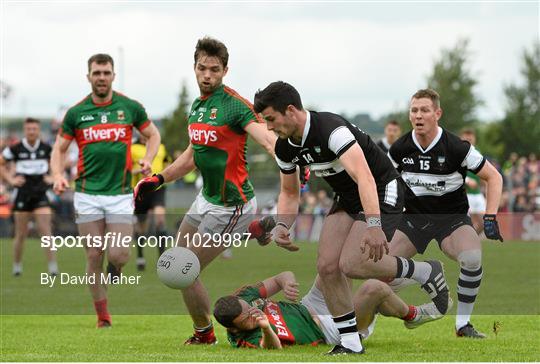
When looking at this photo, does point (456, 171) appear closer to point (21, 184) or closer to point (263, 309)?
point (263, 309)

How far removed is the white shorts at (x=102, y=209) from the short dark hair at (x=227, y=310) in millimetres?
3500

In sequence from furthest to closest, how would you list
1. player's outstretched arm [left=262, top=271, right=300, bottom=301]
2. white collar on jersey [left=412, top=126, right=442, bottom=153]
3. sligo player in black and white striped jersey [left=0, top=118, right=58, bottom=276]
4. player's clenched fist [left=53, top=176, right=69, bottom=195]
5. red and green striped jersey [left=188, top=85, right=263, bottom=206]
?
1. sligo player in black and white striped jersey [left=0, top=118, right=58, bottom=276]
2. player's clenched fist [left=53, top=176, right=69, bottom=195]
3. white collar on jersey [left=412, top=126, right=442, bottom=153]
4. red and green striped jersey [left=188, top=85, right=263, bottom=206]
5. player's outstretched arm [left=262, top=271, right=300, bottom=301]

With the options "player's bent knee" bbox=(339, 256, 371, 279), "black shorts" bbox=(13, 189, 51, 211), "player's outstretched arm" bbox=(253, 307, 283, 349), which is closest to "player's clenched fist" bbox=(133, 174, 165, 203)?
"player's outstretched arm" bbox=(253, 307, 283, 349)

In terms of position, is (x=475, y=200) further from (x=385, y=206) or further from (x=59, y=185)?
(x=385, y=206)

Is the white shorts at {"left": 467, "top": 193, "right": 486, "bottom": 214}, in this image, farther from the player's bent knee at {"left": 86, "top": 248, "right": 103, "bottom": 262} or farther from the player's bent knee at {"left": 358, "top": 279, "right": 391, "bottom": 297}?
the player's bent knee at {"left": 358, "top": 279, "right": 391, "bottom": 297}

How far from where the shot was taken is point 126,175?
491 inches

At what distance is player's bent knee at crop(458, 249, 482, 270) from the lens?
1039 cm

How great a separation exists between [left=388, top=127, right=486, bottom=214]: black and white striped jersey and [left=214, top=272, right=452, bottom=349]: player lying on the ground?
1509 mm

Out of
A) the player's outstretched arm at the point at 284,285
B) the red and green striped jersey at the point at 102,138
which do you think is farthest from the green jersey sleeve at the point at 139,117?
the player's outstretched arm at the point at 284,285

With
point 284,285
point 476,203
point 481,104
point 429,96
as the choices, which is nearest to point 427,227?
point 429,96

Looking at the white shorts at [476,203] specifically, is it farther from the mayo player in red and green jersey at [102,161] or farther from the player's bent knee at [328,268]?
the player's bent knee at [328,268]

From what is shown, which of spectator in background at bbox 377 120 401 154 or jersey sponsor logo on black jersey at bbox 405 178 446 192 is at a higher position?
jersey sponsor logo on black jersey at bbox 405 178 446 192

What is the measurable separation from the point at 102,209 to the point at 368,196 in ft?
15.7

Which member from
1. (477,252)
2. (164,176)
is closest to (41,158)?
(164,176)
